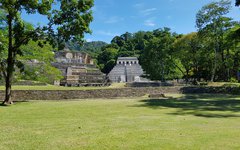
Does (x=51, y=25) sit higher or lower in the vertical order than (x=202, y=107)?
higher

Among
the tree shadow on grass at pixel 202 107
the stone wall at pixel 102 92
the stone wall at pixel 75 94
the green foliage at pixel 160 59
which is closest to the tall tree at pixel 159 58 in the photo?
the green foliage at pixel 160 59

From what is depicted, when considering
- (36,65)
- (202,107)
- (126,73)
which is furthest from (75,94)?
(126,73)

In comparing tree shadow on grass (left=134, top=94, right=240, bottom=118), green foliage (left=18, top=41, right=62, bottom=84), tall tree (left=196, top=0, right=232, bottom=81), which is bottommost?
tree shadow on grass (left=134, top=94, right=240, bottom=118)

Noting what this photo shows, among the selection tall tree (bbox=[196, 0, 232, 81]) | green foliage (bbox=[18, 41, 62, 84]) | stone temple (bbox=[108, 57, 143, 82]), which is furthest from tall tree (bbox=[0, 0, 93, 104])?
stone temple (bbox=[108, 57, 143, 82])

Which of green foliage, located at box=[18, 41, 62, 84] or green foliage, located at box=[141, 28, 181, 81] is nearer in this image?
green foliage, located at box=[18, 41, 62, 84]

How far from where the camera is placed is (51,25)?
20562 millimetres

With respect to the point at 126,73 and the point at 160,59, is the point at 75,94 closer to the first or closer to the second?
the point at 160,59

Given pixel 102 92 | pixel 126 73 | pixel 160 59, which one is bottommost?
pixel 102 92

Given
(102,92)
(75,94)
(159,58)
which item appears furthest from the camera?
(159,58)

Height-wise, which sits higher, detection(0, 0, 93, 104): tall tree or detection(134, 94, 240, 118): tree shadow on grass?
detection(0, 0, 93, 104): tall tree

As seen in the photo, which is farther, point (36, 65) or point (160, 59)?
point (160, 59)

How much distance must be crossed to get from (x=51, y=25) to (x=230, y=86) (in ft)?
78.2

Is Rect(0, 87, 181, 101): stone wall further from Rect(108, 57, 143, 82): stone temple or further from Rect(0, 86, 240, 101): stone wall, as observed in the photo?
Rect(108, 57, 143, 82): stone temple

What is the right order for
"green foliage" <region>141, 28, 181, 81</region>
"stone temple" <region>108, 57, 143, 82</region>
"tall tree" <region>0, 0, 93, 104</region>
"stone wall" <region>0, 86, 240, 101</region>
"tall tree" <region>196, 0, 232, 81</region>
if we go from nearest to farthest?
"tall tree" <region>0, 0, 93, 104</region>, "stone wall" <region>0, 86, 240, 101</region>, "tall tree" <region>196, 0, 232, 81</region>, "green foliage" <region>141, 28, 181, 81</region>, "stone temple" <region>108, 57, 143, 82</region>
